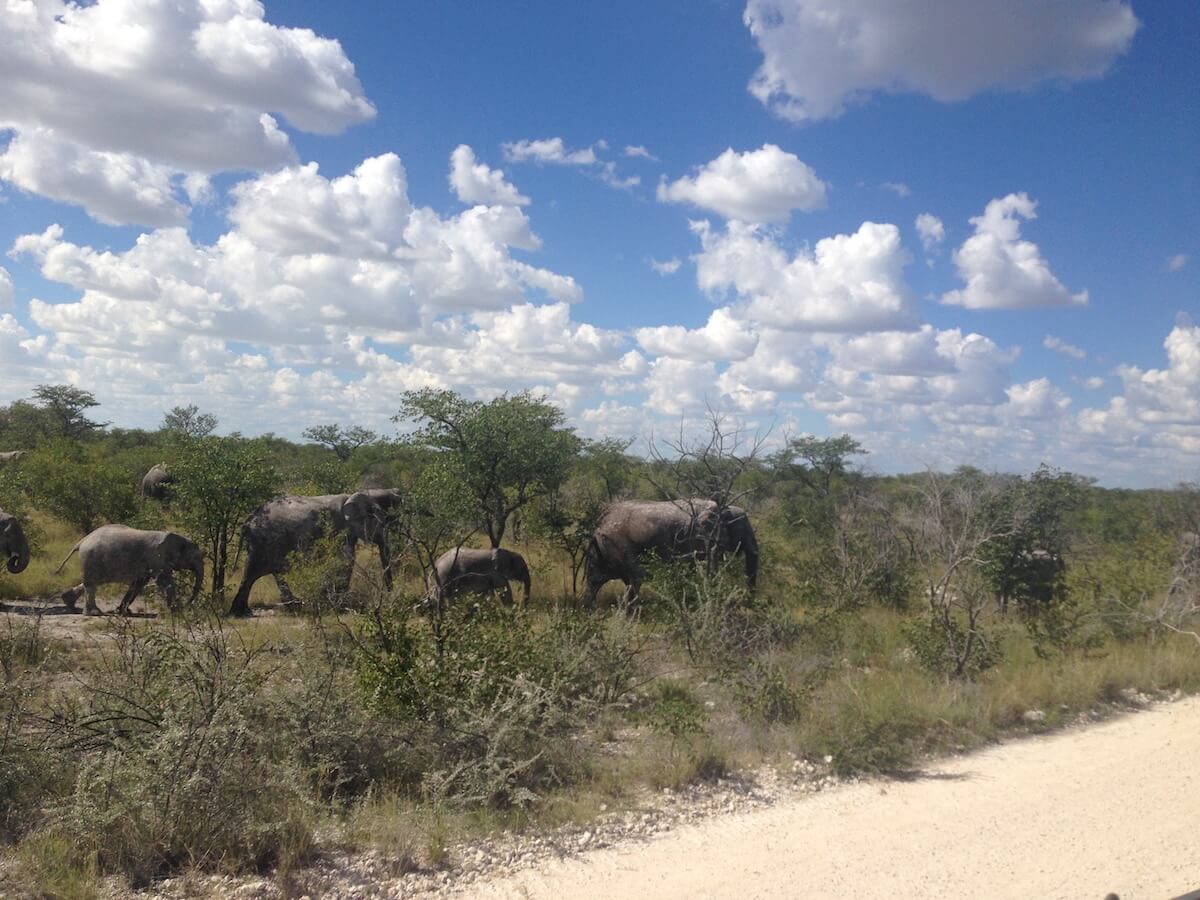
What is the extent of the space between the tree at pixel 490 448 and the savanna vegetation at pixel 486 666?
4cm

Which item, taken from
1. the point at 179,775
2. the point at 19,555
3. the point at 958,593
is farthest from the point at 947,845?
the point at 19,555

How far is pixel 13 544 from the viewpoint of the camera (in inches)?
442

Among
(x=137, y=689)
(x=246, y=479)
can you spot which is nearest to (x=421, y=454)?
(x=246, y=479)

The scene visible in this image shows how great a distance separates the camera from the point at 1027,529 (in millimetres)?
12656

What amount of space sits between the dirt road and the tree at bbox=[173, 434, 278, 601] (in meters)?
9.05

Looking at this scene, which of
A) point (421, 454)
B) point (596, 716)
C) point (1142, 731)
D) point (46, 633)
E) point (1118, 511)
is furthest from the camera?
point (1118, 511)

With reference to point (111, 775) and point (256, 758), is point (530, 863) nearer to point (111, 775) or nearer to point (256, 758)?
point (256, 758)

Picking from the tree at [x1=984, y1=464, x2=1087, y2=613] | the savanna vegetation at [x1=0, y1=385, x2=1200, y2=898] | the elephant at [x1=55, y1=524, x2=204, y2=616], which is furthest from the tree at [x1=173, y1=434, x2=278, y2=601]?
the tree at [x1=984, y1=464, x2=1087, y2=613]

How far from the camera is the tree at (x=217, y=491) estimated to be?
41.0 ft

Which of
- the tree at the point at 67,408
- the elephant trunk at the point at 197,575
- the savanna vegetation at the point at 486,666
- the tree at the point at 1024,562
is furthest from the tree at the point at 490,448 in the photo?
the tree at the point at 67,408

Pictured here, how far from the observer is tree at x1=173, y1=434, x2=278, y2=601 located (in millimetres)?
12508

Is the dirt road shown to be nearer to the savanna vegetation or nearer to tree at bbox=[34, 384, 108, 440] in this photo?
the savanna vegetation

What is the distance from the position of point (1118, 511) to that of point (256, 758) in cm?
2668

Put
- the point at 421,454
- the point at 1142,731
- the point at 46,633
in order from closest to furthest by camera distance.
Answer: the point at 1142,731 < the point at 46,633 < the point at 421,454
